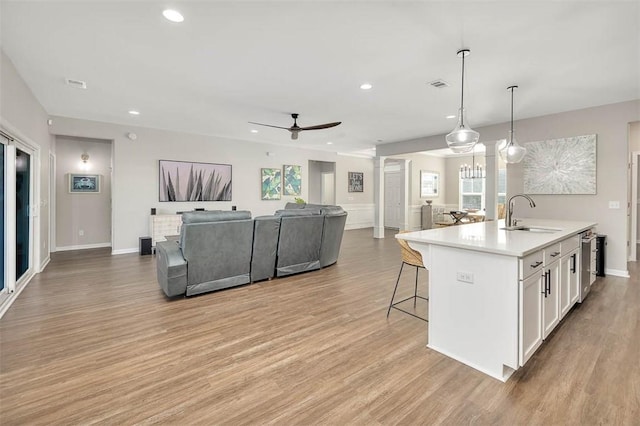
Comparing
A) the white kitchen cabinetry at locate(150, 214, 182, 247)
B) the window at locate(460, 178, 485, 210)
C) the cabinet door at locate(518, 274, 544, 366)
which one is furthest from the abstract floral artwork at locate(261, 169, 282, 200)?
the cabinet door at locate(518, 274, 544, 366)

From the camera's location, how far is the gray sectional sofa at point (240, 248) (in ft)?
11.8

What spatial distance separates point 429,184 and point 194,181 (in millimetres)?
7707

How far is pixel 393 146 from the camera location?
27.0ft

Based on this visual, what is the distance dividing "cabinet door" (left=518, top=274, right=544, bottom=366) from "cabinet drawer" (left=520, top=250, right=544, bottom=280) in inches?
1.6

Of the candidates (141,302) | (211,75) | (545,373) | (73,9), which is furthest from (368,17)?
(141,302)

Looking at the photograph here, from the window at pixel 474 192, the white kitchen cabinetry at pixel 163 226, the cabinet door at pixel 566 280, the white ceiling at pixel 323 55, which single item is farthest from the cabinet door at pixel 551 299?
the window at pixel 474 192

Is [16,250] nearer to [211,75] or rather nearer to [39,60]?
[39,60]

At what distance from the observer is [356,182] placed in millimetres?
10789

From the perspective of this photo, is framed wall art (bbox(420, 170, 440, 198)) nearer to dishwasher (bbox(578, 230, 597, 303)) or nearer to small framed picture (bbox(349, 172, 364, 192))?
small framed picture (bbox(349, 172, 364, 192))

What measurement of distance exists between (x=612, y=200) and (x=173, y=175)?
810 centimetres

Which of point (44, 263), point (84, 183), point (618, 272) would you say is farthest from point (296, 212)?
point (84, 183)

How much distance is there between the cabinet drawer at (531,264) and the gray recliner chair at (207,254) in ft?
9.79

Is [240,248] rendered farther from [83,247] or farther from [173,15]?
[83,247]

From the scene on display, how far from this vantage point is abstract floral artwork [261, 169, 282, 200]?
8.33 meters
